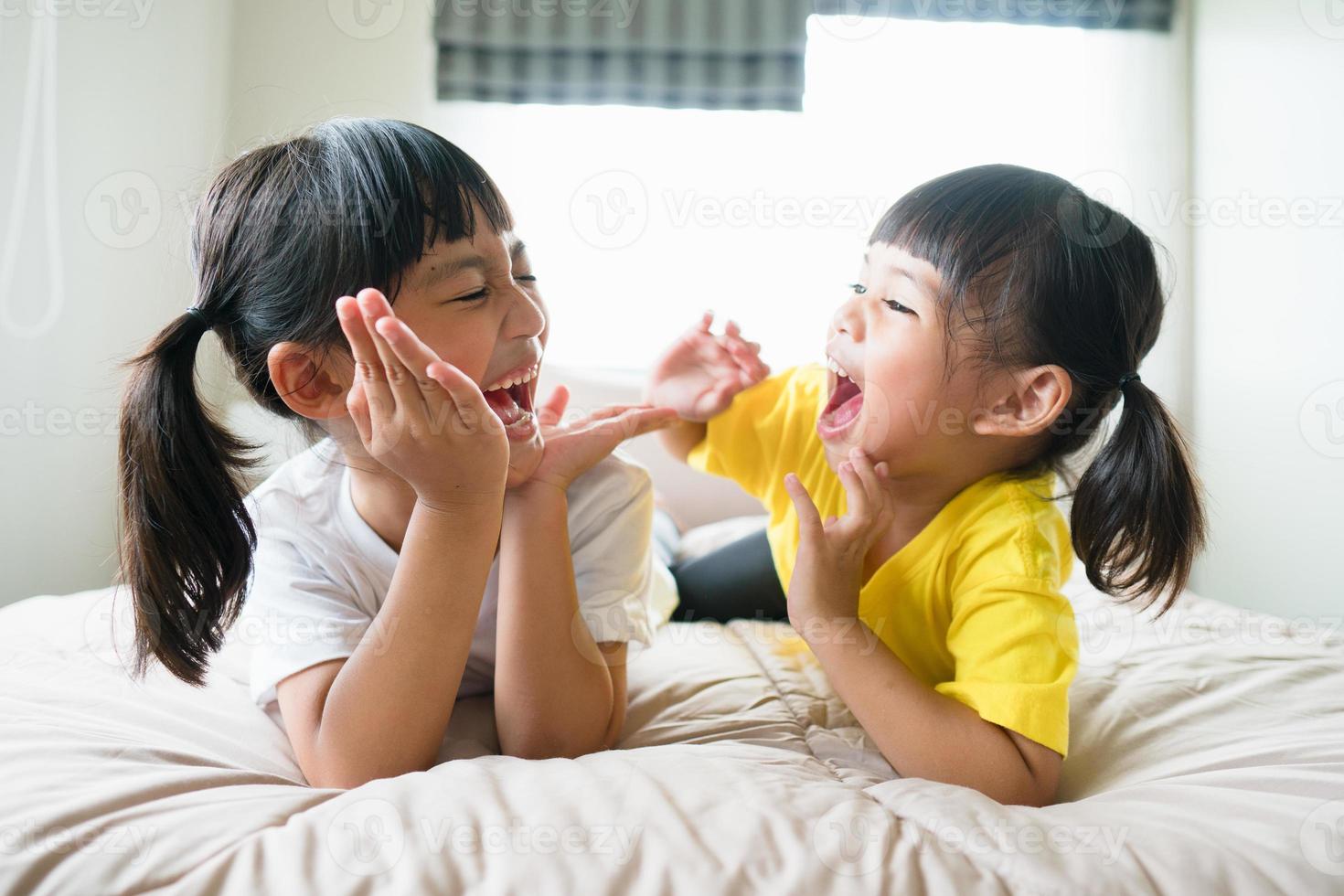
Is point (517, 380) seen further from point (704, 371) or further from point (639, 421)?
point (704, 371)

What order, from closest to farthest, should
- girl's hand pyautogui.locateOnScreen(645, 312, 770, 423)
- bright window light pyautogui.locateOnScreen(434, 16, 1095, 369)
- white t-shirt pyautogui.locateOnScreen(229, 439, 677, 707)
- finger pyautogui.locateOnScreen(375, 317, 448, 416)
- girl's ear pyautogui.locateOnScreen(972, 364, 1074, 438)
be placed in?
finger pyautogui.locateOnScreen(375, 317, 448, 416)
white t-shirt pyautogui.locateOnScreen(229, 439, 677, 707)
girl's ear pyautogui.locateOnScreen(972, 364, 1074, 438)
girl's hand pyautogui.locateOnScreen(645, 312, 770, 423)
bright window light pyautogui.locateOnScreen(434, 16, 1095, 369)

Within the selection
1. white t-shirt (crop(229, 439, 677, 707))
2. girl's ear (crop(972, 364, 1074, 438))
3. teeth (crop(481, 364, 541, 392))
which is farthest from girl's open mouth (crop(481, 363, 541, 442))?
girl's ear (crop(972, 364, 1074, 438))

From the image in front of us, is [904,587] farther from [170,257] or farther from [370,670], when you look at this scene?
[170,257]

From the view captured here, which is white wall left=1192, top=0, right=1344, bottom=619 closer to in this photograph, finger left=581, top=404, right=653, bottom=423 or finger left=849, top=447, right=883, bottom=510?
finger left=849, top=447, right=883, bottom=510

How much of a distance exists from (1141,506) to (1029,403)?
0.16 metres

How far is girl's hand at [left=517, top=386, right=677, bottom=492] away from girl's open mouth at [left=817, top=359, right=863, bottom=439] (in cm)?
20

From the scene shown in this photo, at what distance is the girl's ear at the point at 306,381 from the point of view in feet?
2.97

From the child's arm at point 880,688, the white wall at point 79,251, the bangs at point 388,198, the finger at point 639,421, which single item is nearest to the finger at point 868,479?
the child's arm at point 880,688

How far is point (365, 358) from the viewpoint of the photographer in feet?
2.48

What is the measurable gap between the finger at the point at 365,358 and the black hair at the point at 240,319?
0.14 meters

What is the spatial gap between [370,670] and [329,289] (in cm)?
35

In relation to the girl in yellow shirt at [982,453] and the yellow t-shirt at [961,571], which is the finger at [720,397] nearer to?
the yellow t-shirt at [961,571]

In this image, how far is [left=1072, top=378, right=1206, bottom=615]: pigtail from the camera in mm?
1023

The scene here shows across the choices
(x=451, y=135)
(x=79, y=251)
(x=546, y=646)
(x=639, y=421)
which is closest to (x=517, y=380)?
(x=639, y=421)
